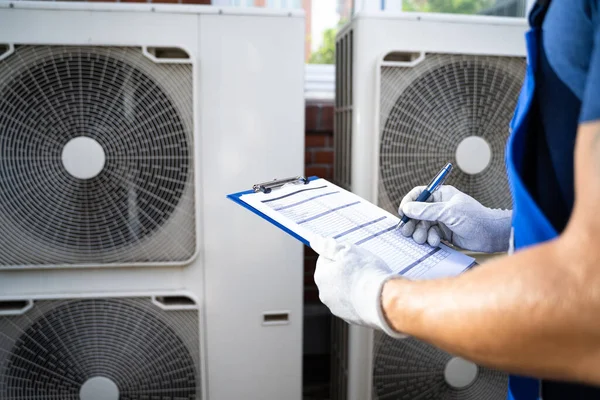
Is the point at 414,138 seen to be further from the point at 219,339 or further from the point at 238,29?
the point at 219,339

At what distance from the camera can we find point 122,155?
1.26 m

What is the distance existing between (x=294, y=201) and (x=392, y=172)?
0.50m

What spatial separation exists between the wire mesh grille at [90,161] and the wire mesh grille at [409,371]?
25.0 inches

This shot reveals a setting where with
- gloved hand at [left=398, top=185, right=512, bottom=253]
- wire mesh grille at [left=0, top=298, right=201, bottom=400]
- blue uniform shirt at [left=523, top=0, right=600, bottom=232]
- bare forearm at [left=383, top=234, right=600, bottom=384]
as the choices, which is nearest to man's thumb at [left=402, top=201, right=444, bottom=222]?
gloved hand at [left=398, top=185, right=512, bottom=253]

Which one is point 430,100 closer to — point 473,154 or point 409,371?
Result: point 473,154

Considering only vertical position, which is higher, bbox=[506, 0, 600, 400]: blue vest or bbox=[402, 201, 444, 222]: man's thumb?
bbox=[506, 0, 600, 400]: blue vest

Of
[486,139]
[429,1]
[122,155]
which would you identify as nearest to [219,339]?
[122,155]

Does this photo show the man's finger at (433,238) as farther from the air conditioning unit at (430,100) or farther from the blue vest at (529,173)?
the air conditioning unit at (430,100)

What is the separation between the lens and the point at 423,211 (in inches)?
39.9

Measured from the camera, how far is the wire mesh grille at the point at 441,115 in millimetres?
1357

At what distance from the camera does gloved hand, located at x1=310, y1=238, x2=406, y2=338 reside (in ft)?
2.34

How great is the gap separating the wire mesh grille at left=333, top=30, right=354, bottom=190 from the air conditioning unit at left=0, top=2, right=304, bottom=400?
21cm

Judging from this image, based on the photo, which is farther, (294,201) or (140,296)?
(140,296)

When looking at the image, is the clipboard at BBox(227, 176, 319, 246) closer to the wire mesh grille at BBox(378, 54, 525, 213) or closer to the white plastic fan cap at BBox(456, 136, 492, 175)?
the wire mesh grille at BBox(378, 54, 525, 213)
